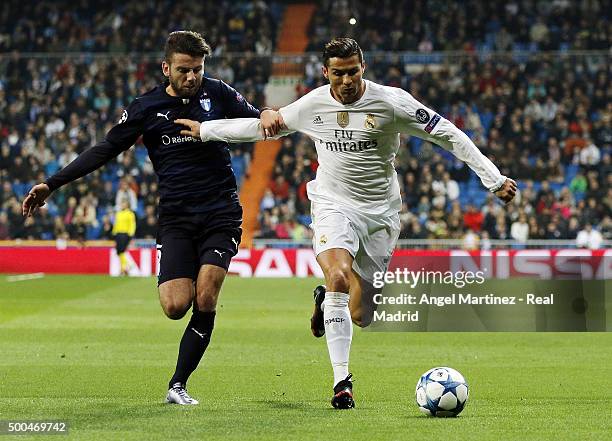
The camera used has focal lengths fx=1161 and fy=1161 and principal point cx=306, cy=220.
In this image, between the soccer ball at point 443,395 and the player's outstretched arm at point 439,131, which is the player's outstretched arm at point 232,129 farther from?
the soccer ball at point 443,395

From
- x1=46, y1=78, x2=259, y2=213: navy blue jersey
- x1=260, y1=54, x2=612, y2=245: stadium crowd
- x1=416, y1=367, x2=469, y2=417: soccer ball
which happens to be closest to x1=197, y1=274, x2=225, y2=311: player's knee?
x1=46, y1=78, x2=259, y2=213: navy blue jersey

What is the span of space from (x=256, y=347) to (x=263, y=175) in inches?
773

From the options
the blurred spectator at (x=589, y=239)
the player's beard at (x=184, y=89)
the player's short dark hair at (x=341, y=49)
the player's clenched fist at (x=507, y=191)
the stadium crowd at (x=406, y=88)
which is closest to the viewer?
the player's clenched fist at (x=507, y=191)

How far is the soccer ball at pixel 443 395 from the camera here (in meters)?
7.16

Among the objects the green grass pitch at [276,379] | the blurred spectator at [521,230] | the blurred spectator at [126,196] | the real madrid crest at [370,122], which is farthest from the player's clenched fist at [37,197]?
the blurred spectator at [521,230]

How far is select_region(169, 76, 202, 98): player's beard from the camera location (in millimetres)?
7922

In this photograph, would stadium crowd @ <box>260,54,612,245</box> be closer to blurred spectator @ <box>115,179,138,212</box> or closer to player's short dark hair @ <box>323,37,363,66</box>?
blurred spectator @ <box>115,179,138,212</box>

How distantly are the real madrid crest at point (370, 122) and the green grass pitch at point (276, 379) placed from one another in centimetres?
190

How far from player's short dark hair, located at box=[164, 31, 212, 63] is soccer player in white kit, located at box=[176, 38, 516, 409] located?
472 mm

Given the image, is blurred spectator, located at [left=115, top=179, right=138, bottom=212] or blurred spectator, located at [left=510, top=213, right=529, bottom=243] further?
blurred spectator, located at [left=510, top=213, right=529, bottom=243]

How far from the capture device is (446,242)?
86.8 ft

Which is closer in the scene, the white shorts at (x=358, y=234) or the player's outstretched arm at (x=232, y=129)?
the player's outstretched arm at (x=232, y=129)

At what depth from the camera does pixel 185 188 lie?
797 centimetres

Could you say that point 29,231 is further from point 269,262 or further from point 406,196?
point 406,196
